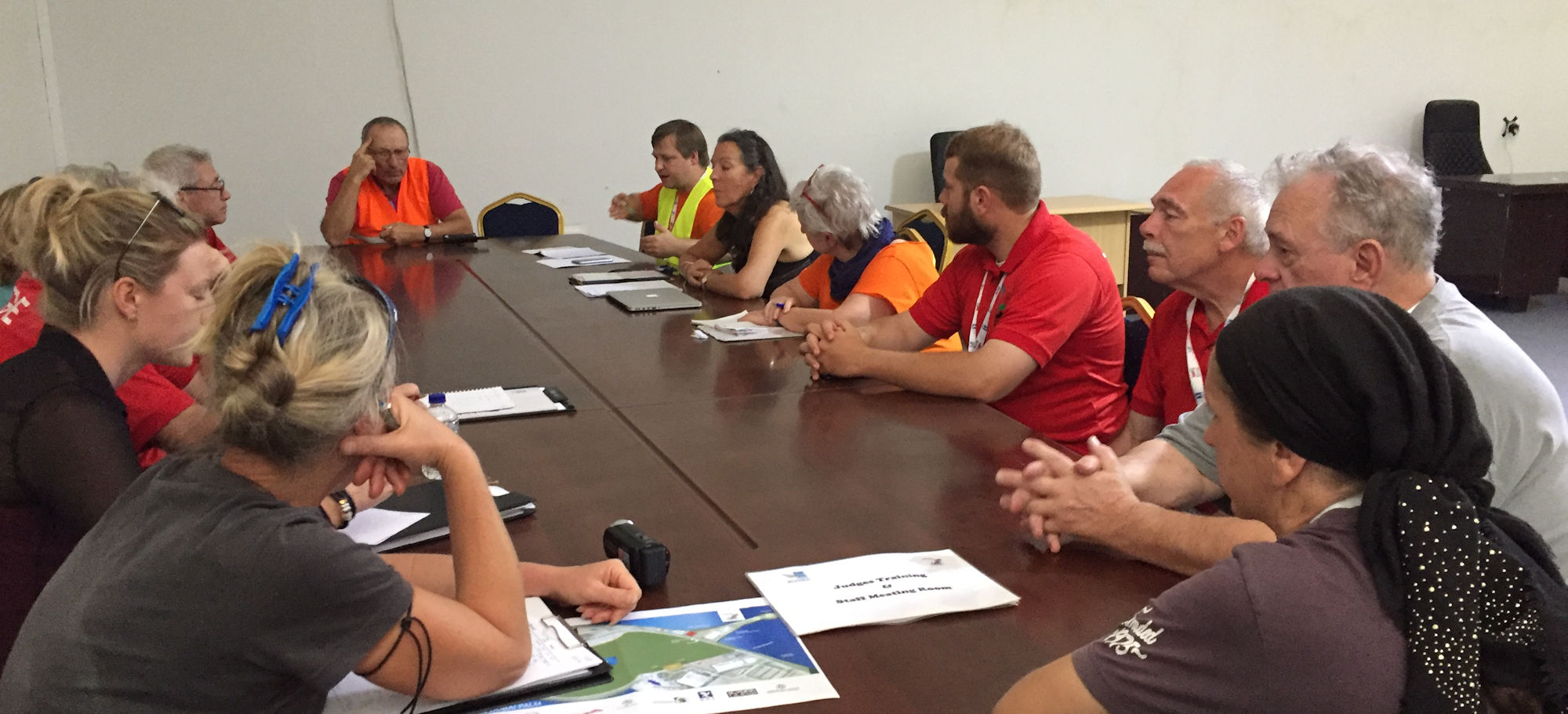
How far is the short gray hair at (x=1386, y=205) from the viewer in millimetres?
1817

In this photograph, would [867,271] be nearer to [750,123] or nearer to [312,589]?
[312,589]

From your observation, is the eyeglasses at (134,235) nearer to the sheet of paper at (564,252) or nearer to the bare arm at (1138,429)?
the bare arm at (1138,429)

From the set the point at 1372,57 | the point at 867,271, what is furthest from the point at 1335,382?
the point at 1372,57

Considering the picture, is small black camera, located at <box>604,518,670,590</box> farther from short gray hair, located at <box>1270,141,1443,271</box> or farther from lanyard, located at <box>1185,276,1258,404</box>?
lanyard, located at <box>1185,276,1258,404</box>

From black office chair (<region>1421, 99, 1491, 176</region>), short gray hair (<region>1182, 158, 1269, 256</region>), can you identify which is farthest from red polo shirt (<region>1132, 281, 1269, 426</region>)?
black office chair (<region>1421, 99, 1491, 176</region>)

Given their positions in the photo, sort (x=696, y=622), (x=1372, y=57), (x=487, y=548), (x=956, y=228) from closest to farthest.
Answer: (x=487, y=548), (x=696, y=622), (x=956, y=228), (x=1372, y=57)

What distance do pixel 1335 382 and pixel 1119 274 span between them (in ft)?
19.2

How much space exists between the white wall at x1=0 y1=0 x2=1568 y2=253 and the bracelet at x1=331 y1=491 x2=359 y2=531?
14.0 ft

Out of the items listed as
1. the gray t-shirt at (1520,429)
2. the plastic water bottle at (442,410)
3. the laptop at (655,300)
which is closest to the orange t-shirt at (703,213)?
the laptop at (655,300)

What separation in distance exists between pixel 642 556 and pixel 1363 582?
2.71 feet

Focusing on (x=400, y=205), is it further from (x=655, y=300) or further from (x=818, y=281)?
(x=818, y=281)

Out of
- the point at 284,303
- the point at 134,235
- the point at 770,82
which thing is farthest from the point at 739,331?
the point at 770,82

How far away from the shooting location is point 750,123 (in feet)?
22.2

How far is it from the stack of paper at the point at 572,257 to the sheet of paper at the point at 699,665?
333 cm
